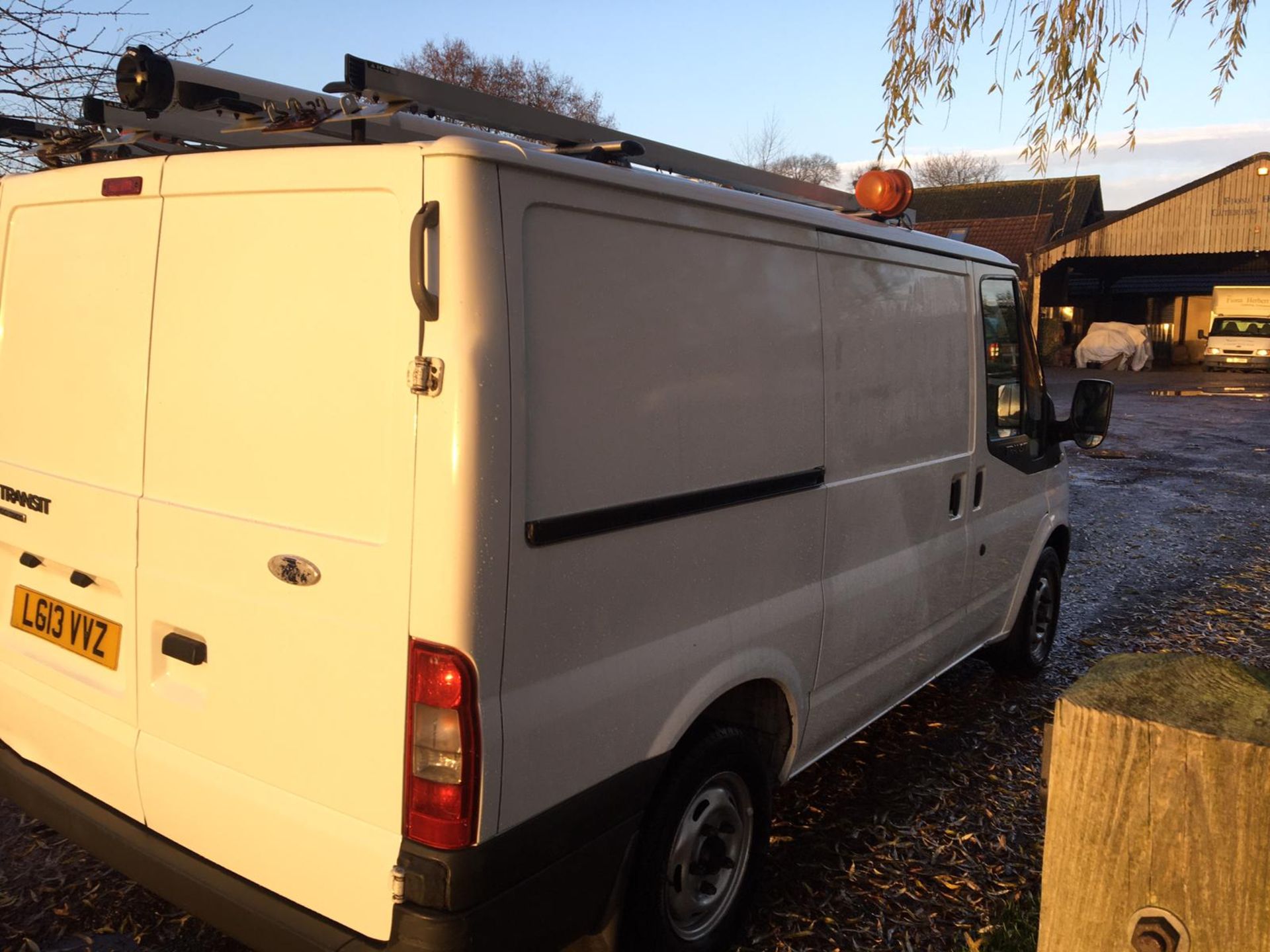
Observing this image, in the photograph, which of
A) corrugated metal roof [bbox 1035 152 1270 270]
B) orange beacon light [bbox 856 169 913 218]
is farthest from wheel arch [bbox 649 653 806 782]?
corrugated metal roof [bbox 1035 152 1270 270]

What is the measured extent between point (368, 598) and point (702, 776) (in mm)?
1147

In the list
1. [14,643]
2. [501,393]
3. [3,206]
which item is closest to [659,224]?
[501,393]

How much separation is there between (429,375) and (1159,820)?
1.47m

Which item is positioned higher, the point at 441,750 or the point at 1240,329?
the point at 1240,329

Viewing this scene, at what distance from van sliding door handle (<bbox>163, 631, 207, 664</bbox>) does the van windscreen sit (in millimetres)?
36812

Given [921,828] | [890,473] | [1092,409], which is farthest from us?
[1092,409]

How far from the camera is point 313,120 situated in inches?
95.0

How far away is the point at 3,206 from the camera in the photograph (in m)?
2.94

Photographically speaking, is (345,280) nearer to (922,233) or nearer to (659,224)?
(659,224)

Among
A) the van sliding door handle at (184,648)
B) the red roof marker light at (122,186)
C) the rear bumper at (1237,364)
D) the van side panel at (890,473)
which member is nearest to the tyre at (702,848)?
the van side panel at (890,473)

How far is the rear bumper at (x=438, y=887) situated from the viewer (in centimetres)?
210

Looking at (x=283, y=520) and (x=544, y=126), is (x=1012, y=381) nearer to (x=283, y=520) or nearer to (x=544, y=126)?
(x=544, y=126)

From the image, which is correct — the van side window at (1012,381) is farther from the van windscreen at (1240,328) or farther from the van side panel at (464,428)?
the van windscreen at (1240,328)

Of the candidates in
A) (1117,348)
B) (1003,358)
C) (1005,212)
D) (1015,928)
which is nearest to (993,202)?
(1005,212)
